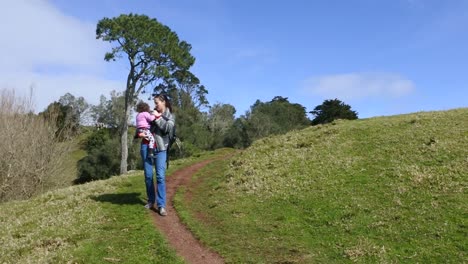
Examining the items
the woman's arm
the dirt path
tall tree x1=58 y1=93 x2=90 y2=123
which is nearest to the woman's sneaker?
the dirt path

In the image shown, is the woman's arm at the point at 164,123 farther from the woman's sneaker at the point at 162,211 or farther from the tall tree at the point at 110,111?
the tall tree at the point at 110,111

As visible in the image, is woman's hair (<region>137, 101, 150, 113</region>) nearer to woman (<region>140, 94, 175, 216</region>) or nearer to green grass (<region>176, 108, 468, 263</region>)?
woman (<region>140, 94, 175, 216</region>)

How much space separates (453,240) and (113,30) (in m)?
44.1

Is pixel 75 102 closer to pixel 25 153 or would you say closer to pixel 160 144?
pixel 25 153

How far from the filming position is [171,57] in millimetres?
52875

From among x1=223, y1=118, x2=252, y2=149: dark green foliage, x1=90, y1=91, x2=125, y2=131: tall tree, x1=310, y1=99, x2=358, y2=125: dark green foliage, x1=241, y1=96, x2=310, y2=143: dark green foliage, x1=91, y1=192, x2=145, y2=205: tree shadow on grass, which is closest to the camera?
x1=91, y1=192, x2=145, y2=205: tree shadow on grass

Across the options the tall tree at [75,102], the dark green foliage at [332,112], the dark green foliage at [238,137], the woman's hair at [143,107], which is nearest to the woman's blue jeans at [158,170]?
the woman's hair at [143,107]

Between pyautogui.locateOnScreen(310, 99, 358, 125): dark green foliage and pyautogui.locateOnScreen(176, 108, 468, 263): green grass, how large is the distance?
36.9 m

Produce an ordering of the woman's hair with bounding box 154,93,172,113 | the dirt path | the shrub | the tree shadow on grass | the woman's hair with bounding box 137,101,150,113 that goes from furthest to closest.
A: the shrub < the tree shadow on grass < the woman's hair with bounding box 137,101,150,113 < the woman's hair with bounding box 154,93,172,113 < the dirt path

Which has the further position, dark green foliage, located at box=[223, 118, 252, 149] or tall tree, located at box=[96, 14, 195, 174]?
dark green foliage, located at box=[223, 118, 252, 149]

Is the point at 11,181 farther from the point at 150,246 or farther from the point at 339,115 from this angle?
the point at 339,115

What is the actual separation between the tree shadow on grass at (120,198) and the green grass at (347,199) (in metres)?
1.96

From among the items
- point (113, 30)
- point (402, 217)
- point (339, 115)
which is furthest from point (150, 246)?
point (339, 115)

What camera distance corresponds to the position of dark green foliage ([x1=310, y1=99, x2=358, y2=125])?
65.4m
